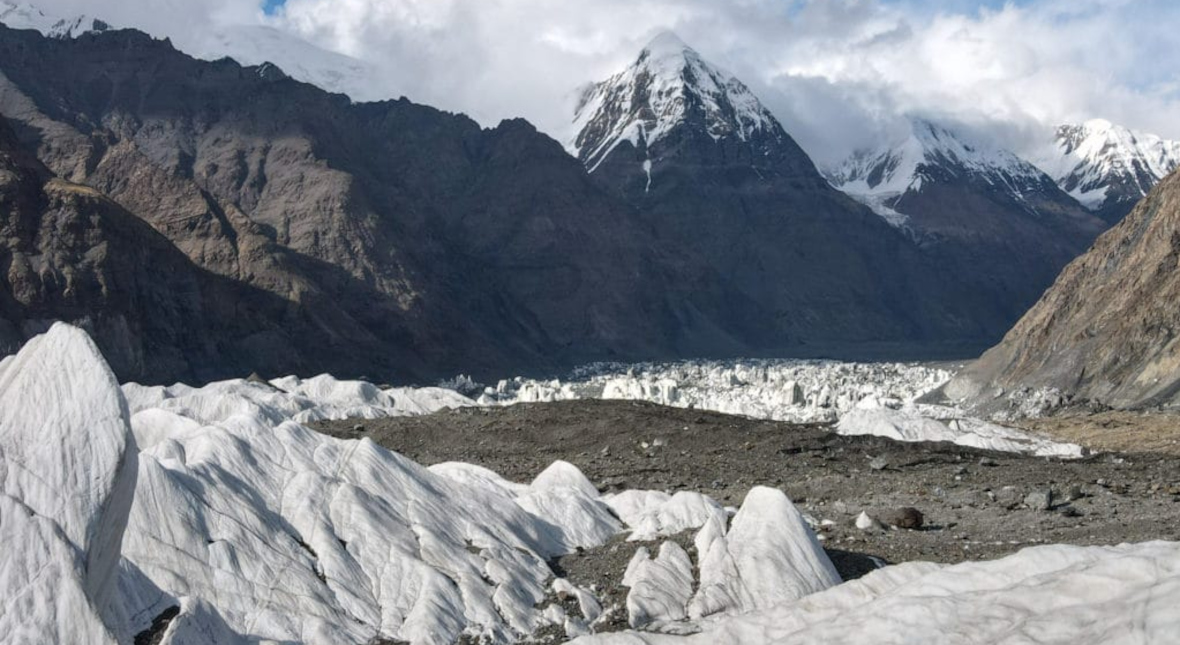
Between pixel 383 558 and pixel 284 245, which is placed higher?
pixel 284 245

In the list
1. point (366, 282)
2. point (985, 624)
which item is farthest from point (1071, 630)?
point (366, 282)

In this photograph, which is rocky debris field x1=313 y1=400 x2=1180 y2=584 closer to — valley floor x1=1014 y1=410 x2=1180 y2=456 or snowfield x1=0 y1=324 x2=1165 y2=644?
snowfield x1=0 y1=324 x2=1165 y2=644

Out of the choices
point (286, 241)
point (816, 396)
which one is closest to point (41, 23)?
point (286, 241)

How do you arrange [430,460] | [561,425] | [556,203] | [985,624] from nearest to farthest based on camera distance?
[985,624]
[430,460]
[561,425]
[556,203]

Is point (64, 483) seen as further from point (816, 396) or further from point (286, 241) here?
point (286, 241)

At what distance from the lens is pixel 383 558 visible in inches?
739

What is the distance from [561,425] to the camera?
38938 millimetres

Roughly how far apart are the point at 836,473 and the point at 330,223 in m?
114

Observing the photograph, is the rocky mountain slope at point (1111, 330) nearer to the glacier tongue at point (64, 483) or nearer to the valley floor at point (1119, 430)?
the valley floor at point (1119, 430)

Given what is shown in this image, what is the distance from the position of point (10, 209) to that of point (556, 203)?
108m

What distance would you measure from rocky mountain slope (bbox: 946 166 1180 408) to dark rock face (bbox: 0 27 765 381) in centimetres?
5886

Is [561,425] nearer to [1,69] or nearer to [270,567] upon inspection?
[270,567]

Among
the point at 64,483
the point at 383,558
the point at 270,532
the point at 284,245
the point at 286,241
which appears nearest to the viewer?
the point at 64,483

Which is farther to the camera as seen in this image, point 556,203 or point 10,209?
point 556,203
